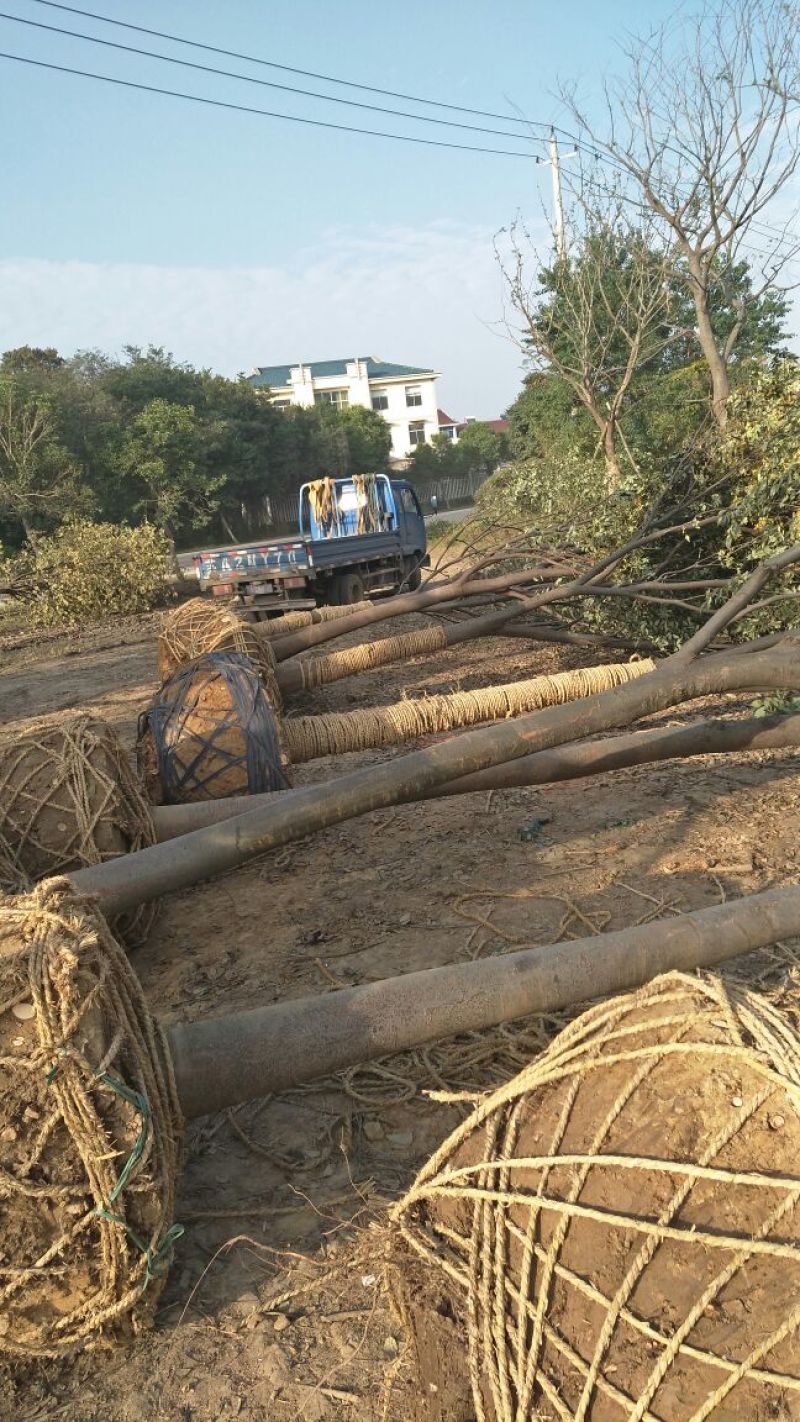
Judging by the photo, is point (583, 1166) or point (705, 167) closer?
point (583, 1166)

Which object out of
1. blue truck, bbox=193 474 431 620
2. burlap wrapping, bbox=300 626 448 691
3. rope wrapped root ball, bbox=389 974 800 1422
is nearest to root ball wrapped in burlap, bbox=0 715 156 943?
rope wrapped root ball, bbox=389 974 800 1422

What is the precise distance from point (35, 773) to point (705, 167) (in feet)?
54.9

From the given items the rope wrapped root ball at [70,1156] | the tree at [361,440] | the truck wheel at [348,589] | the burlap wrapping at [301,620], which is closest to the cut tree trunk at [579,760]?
the rope wrapped root ball at [70,1156]

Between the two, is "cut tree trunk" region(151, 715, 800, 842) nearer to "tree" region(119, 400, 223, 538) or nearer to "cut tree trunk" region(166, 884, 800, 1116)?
"cut tree trunk" region(166, 884, 800, 1116)

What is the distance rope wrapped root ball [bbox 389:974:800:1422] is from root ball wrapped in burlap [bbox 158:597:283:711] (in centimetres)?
454

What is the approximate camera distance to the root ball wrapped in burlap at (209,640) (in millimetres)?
6672

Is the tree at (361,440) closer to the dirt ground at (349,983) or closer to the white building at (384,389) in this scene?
the white building at (384,389)

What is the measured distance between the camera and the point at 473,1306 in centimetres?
181

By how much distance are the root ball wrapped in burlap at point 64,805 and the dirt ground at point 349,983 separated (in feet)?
2.10

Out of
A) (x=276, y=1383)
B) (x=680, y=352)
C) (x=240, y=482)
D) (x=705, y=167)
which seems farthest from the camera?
(x=240, y=482)

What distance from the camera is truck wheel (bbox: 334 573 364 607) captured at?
43.3 ft

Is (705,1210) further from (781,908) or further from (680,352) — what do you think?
(680,352)

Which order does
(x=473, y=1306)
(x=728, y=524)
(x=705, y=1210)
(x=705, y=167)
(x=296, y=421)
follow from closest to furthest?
(x=705, y=1210) < (x=473, y=1306) < (x=728, y=524) < (x=705, y=167) < (x=296, y=421)

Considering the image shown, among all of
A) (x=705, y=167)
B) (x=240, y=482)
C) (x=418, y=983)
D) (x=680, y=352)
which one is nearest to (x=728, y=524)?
(x=418, y=983)
